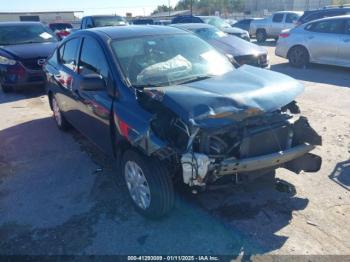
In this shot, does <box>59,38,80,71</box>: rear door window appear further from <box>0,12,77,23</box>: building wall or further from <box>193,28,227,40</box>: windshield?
<box>0,12,77,23</box>: building wall

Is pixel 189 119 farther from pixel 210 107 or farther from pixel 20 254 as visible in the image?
pixel 20 254

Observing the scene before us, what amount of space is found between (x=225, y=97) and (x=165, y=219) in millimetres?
1344

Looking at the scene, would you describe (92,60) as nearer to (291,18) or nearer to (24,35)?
(24,35)

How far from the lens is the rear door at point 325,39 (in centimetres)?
974

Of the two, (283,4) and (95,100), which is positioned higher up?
(283,4)

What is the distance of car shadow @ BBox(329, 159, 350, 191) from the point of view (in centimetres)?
394

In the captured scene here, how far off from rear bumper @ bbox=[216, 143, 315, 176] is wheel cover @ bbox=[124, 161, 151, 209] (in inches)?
31.1

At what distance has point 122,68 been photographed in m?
3.68

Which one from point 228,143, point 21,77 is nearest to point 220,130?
point 228,143

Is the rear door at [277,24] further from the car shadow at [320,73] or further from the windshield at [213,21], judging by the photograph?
the car shadow at [320,73]

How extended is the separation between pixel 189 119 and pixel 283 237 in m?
1.38

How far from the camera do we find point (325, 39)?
994cm

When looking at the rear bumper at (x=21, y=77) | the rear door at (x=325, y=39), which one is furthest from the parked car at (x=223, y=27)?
the rear bumper at (x=21, y=77)

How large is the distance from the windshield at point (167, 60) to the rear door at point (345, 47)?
6597mm
